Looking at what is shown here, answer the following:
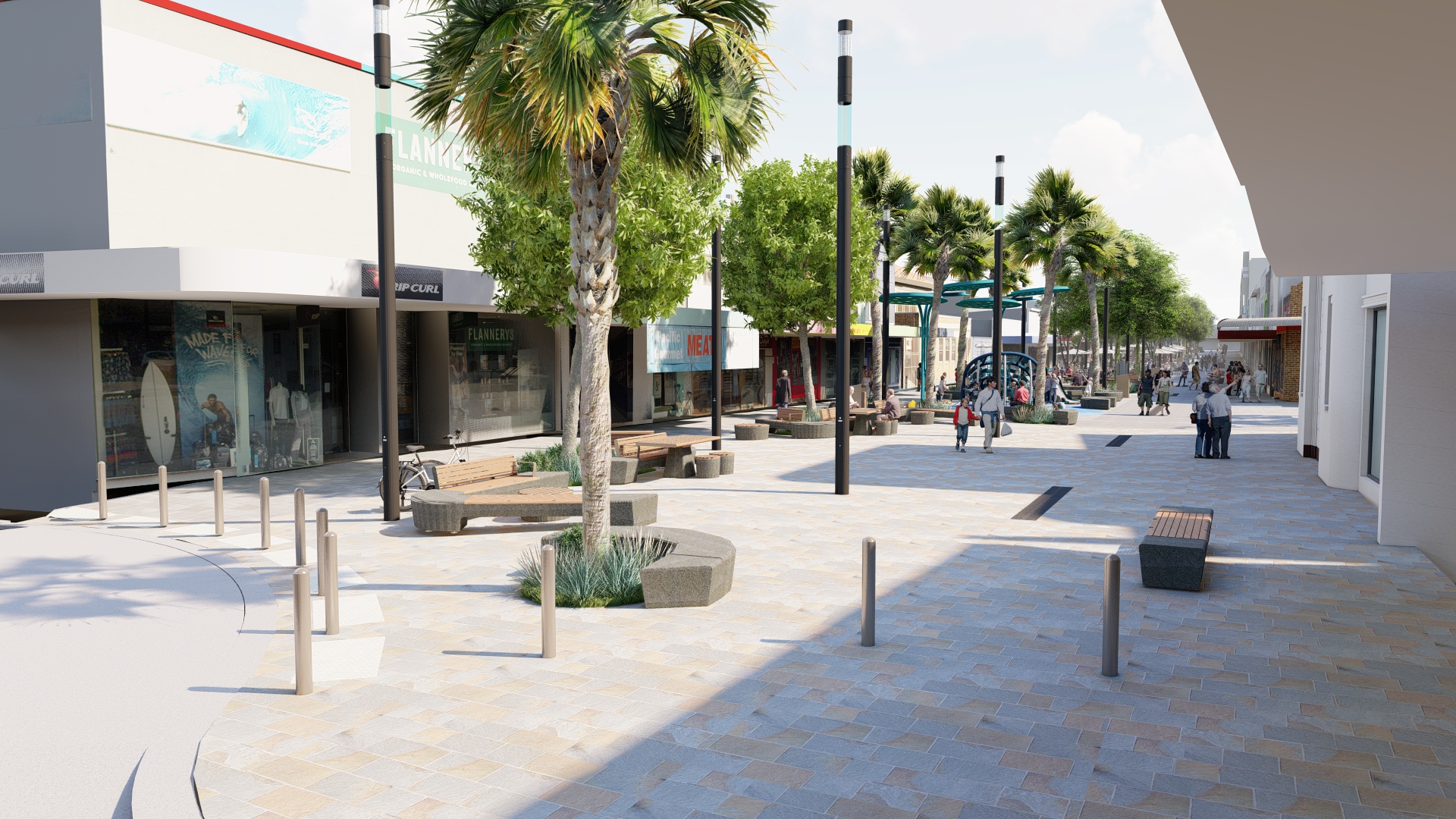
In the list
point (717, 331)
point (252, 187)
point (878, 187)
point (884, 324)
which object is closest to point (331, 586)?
point (252, 187)

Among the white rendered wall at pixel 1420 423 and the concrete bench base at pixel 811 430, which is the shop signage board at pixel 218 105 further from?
the white rendered wall at pixel 1420 423

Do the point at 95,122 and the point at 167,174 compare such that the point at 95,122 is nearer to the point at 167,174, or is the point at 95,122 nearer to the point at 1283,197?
the point at 167,174

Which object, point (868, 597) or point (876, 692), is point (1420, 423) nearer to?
point (868, 597)

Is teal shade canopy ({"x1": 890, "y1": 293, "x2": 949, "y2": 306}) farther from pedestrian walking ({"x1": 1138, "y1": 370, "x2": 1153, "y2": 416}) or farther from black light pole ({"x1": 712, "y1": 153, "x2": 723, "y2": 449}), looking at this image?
black light pole ({"x1": 712, "y1": 153, "x2": 723, "y2": 449})

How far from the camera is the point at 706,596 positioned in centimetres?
853

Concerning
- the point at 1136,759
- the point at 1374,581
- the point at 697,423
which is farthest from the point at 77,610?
the point at 697,423

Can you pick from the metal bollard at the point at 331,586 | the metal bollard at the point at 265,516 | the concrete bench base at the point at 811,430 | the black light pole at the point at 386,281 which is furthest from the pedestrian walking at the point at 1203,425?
the metal bollard at the point at 331,586

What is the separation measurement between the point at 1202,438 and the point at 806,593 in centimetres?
1511

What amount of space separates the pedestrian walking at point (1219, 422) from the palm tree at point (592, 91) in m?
14.8

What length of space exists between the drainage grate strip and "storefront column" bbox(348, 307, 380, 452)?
599 inches

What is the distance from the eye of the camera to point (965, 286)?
3634cm

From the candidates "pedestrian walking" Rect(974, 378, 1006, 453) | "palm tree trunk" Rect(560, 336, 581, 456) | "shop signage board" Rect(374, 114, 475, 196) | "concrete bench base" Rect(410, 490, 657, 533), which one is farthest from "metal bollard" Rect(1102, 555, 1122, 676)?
"shop signage board" Rect(374, 114, 475, 196)

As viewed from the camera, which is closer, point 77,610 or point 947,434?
point 77,610

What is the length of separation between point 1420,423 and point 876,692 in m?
8.53
